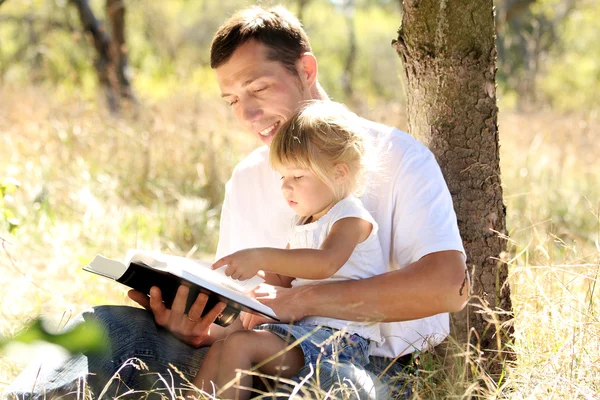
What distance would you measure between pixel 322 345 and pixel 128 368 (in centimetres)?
→ 68

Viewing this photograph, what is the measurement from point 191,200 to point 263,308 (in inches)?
145

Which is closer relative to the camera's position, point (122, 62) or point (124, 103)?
point (124, 103)

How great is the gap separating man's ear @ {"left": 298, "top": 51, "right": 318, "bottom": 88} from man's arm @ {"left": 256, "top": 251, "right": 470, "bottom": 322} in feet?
2.80

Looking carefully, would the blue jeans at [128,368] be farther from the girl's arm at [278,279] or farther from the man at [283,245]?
the girl's arm at [278,279]

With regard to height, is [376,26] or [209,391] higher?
[376,26]

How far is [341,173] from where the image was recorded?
246cm

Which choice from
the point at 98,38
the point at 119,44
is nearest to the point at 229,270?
the point at 98,38

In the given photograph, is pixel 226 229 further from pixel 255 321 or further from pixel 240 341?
pixel 240 341

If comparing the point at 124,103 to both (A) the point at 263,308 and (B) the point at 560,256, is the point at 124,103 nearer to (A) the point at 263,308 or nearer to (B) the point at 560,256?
(B) the point at 560,256

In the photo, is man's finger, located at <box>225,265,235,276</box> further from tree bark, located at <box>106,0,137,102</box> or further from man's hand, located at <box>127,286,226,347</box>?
tree bark, located at <box>106,0,137,102</box>

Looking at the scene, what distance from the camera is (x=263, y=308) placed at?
7.06 ft

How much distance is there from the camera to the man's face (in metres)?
2.84

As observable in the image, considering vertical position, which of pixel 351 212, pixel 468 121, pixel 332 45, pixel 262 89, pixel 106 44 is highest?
pixel 332 45

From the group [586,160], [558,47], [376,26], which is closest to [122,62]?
[586,160]
